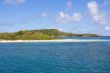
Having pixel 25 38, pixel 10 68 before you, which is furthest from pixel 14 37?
pixel 10 68

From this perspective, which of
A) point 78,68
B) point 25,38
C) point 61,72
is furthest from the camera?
point 25,38

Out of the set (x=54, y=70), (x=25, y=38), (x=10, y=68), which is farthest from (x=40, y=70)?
(x=25, y=38)

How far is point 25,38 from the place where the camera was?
593ft

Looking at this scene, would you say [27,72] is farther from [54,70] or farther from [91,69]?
[91,69]

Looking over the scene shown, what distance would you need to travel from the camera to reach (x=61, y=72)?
38125 mm

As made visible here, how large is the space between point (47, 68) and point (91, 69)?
681cm

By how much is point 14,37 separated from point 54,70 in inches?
5755

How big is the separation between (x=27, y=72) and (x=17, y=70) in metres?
2.37

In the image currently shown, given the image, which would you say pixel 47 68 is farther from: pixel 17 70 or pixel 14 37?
pixel 14 37

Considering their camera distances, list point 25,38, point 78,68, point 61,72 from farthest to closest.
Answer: point 25,38
point 78,68
point 61,72

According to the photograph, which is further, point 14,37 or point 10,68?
point 14,37

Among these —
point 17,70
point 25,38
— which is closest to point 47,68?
point 17,70

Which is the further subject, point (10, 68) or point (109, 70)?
point (10, 68)

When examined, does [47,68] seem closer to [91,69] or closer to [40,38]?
[91,69]
